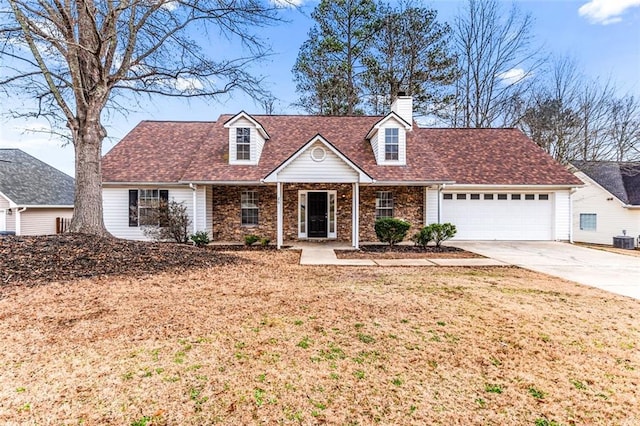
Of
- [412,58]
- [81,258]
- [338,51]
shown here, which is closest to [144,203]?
[81,258]

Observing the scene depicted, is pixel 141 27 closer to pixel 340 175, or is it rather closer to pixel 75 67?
pixel 75 67

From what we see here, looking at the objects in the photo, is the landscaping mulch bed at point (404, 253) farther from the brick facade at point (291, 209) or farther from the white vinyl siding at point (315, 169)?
the white vinyl siding at point (315, 169)

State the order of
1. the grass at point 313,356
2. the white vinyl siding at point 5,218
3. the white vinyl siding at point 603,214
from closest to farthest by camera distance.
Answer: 1. the grass at point 313,356
2. the white vinyl siding at point 5,218
3. the white vinyl siding at point 603,214

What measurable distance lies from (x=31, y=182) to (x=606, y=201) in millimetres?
34233

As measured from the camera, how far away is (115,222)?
13703mm

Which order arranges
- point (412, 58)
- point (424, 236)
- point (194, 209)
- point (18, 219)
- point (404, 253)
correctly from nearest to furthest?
point (404, 253) < point (424, 236) < point (194, 209) < point (18, 219) < point (412, 58)

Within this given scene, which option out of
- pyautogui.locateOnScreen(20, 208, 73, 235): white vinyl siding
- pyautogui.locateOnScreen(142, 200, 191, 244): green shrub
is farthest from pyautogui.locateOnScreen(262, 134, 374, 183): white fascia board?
pyautogui.locateOnScreen(20, 208, 73, 235): white vinyl siding

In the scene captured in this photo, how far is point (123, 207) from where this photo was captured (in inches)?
539

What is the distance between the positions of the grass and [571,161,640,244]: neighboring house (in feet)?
55.0

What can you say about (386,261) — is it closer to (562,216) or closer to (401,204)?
(401,204)

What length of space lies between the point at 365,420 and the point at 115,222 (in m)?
14.3

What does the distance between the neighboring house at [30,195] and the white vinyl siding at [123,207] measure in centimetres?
837

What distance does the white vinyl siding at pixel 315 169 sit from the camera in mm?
11594

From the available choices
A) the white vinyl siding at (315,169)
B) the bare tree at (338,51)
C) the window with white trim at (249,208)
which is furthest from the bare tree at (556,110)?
the window with white trim at (249,208)
